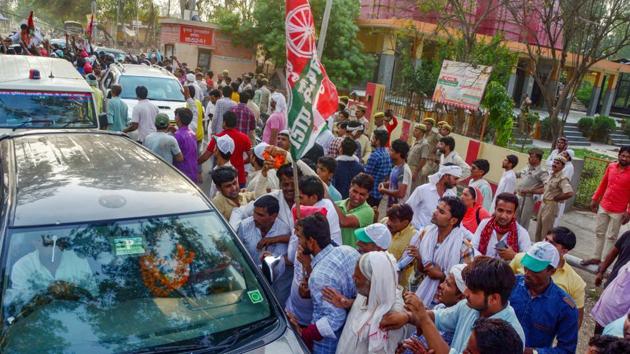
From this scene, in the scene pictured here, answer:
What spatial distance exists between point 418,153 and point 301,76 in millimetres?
4693

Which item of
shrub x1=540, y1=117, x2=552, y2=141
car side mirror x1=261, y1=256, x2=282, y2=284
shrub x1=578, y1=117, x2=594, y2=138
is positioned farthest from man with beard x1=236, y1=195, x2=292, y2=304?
shrub x1=578, y1=117, x2=594, y2=138

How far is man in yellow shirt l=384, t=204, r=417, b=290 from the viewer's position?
14.3 feet

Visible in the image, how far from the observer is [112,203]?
10.1ft

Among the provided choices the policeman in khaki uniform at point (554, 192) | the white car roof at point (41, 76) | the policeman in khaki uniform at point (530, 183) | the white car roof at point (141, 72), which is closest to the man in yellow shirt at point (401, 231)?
the policeman in khaki uniform at point (554, 192)

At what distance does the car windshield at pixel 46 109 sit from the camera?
6461 millimetres

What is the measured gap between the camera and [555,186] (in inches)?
292

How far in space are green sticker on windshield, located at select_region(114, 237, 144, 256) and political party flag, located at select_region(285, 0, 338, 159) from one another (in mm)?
1786

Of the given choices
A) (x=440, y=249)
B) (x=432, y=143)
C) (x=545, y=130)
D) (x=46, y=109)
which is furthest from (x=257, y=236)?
(x=545, y=130)

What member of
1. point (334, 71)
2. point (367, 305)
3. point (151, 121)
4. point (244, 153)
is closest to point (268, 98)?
point (151, 121)

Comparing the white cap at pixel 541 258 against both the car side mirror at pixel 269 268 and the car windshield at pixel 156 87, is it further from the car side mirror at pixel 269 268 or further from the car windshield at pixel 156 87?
the car windshield at pixel 156 87

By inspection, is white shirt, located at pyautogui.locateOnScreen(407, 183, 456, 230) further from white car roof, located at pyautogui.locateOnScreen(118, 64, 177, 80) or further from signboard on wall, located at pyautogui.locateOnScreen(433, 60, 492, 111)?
white car roof, located at pyautogui.locateOnScreen(118, 64, 177, 80)

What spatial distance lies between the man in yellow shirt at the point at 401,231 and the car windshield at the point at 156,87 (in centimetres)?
868

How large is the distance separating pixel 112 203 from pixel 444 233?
Result: 243 cm

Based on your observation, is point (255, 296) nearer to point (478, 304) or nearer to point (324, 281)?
point (324, 281)
